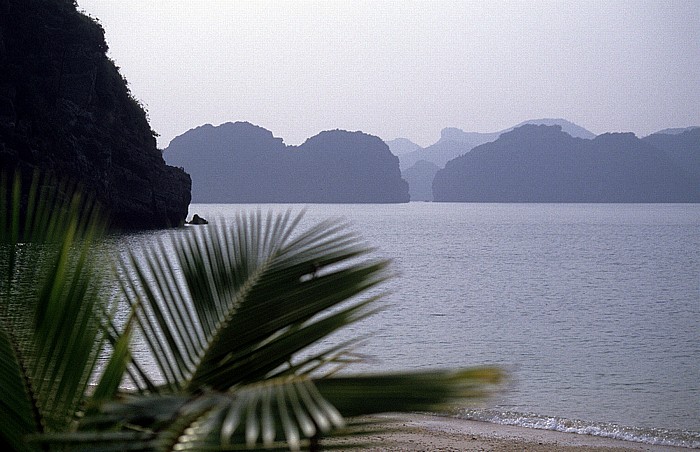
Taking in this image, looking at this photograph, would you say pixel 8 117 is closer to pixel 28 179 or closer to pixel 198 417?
pixel 28 179

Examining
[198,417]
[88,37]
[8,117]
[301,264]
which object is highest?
[88,37]

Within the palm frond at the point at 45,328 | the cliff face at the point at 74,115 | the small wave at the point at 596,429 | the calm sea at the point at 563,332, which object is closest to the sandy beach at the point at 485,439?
the small wave at the point at 596,429

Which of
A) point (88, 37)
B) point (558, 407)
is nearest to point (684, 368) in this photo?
point (558, 407)

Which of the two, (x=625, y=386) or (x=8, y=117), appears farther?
(x=8, y=117)

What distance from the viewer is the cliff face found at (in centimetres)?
6328

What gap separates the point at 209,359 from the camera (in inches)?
77.3

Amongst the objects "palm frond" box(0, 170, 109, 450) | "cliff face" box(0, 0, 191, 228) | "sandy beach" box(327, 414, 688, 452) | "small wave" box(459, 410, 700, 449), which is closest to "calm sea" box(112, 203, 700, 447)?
"small wave" box(459, 410, 700, 449)

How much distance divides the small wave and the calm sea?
3 centimetres

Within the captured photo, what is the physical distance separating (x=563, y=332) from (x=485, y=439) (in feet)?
64.1

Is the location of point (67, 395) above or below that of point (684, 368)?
above

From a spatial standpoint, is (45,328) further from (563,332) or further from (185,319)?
(563,332)

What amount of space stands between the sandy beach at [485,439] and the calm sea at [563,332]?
0.66 meters

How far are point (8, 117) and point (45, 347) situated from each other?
65.0m

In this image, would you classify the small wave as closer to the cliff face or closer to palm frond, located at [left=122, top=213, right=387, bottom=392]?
palm frond, located at [left=122, top=213, right=387, bottom=392]
